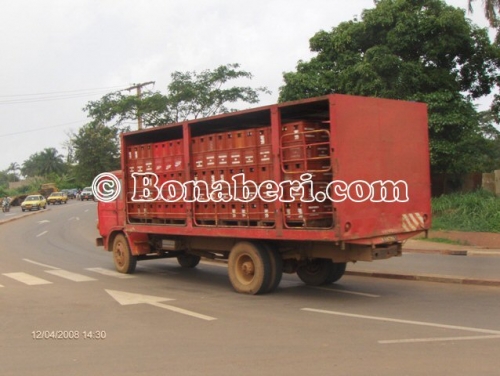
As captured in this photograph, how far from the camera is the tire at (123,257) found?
12016 mm

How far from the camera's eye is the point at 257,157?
9.00 metres

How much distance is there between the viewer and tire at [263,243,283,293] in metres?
9.09

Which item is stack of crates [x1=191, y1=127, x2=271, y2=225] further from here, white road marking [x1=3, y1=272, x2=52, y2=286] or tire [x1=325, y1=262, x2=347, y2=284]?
white road marking [x1=3, y1=272, x2=52, y2=286]

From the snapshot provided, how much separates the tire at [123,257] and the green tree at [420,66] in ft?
36.9

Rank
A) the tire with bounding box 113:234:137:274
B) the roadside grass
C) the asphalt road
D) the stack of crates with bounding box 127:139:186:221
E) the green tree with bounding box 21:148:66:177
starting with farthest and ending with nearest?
the green tree with bounding box 21:148:66:177, the roadside grass, the tire with bounding box 113:234:137:274, the stack of crates with bounding box 127:139:186:221, the asphalt road

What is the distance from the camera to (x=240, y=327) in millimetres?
6895

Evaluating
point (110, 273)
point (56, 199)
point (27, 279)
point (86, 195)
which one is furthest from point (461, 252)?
point (86, 195)

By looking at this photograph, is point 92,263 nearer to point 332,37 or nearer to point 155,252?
point 155,252

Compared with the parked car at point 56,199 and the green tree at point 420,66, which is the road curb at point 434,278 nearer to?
the green tree at point 420,66

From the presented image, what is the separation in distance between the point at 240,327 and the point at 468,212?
46.6 ft

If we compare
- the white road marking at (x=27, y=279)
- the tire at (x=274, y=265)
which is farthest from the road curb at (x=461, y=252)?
the white road marking at (x=27, y=279)

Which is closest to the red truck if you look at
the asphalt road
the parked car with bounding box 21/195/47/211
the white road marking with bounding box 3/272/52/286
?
the asphalt road

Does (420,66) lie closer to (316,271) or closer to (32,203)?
(316,271)

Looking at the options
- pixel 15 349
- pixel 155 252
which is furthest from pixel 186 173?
pixel 15 349
